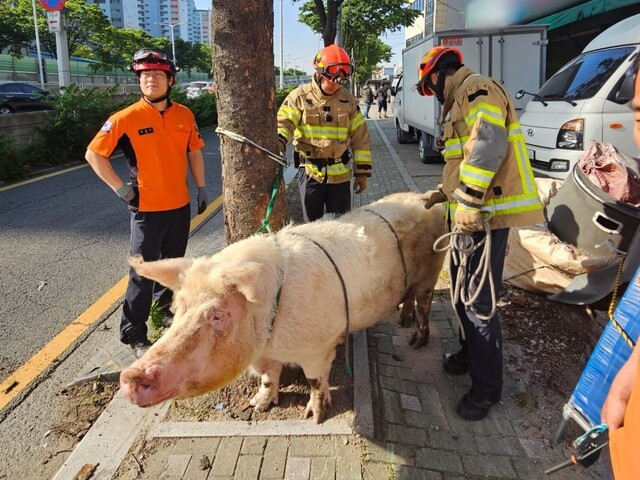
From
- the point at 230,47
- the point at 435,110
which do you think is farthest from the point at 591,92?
the point at 230,47

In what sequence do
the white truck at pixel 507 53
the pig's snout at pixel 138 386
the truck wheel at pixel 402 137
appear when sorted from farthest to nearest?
the truck wheel at pixel 402 137 → the white truck at pixel 507 53 → the pig's snout at pixel 138 386

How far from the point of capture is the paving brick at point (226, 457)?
8.51ft

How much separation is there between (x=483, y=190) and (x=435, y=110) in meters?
8.74

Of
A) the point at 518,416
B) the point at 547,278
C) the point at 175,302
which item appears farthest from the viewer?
the point at 547,278

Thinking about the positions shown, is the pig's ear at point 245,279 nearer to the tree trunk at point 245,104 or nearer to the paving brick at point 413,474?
the tree trunk at point 245,104

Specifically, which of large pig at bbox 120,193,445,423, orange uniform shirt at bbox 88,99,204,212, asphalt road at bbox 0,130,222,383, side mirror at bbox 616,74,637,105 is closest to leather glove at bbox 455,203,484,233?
large pig at bbox 120,193,445,423

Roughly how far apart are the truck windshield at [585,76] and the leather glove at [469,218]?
570 centimetres

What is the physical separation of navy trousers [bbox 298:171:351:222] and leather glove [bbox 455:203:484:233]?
195 centimetres

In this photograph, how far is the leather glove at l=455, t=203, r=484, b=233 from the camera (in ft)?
8.95

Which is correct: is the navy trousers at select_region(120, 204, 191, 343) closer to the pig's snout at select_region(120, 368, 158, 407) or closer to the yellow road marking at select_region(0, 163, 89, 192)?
the pig's snout at select_region(120, 368, 158, 407)

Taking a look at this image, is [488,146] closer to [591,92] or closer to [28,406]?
[28,406]

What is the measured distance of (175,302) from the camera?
240cm

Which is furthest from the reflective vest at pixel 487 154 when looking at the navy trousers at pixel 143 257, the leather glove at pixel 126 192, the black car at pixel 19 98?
the black car at pixel 19 98

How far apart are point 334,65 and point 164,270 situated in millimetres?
2461
